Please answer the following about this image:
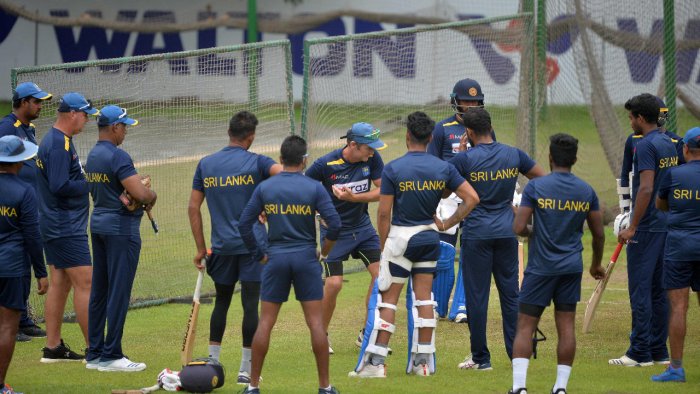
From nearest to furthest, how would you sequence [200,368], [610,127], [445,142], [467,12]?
1. [200,368]
2. [445,142]
3. [610,127]
4. [467,12]

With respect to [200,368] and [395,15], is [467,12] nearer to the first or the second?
[395,15]

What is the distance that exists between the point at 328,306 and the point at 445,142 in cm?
208

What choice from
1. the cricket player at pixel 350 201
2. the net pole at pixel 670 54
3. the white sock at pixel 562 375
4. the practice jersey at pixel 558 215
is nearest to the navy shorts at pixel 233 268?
the cricket player at pixel 350 201

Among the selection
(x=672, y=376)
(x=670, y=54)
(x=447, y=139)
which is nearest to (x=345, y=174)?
(x=447, y=139)

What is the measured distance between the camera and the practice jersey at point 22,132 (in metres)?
10.6

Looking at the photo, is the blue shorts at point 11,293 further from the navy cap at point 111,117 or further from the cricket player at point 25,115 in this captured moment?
the cricket player at point 25,115

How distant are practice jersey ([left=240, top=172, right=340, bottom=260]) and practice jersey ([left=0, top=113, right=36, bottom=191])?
327 cm

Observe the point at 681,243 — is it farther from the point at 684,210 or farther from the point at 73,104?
the point at 73,104

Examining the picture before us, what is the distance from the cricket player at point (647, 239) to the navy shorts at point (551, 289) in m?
1.54

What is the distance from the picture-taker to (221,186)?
8938 mm

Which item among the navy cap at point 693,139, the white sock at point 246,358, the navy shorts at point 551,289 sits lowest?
the white sock at point 246,358

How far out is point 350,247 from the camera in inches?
415

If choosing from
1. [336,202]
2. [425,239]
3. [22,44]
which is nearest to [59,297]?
[336,202]

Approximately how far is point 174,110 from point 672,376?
21.9ft
